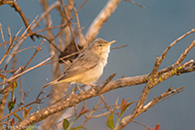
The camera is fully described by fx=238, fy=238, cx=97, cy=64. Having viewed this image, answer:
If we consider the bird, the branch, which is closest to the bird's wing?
the bird

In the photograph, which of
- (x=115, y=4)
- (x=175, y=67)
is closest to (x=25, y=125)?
(x=175, y=67)

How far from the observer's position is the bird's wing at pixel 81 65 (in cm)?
265

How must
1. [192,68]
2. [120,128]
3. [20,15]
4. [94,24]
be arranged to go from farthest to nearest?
1. [94,24]
2. [20,15]
3. [192,68]
4. [120,128]

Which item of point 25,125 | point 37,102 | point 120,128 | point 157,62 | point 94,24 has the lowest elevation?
point 120,128

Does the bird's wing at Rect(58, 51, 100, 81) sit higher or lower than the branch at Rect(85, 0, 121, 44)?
lower

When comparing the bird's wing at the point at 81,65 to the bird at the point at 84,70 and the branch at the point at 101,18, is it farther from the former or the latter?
the branch at the point at 101,18

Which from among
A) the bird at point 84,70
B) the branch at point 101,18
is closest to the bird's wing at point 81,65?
the bird at point 84,70

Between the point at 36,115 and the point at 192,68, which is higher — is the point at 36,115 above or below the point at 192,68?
above

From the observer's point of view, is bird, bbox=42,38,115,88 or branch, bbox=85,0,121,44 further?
branch, bbox=85,0,121,44

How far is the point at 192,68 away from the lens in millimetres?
1586

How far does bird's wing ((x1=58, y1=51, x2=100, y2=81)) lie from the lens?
2.65 metres

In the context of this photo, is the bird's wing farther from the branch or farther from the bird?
the branch

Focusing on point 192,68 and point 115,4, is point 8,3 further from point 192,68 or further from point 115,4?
point 115,4

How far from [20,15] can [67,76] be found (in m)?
0.79
